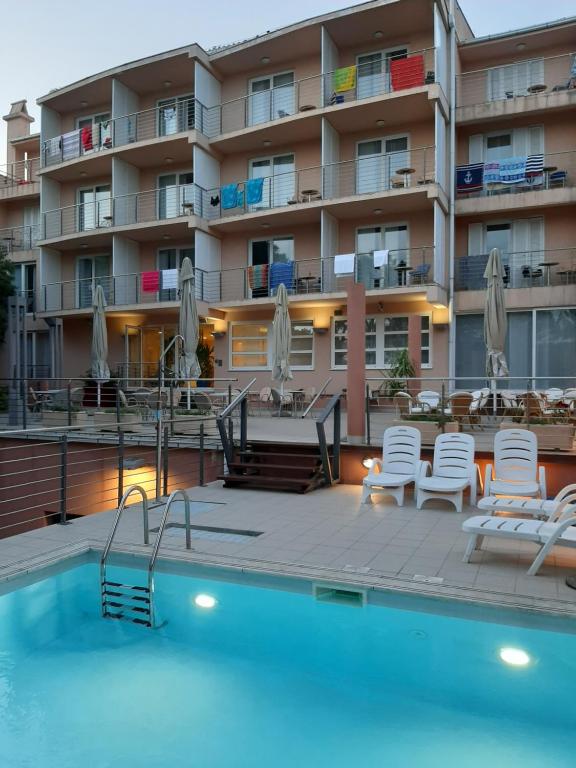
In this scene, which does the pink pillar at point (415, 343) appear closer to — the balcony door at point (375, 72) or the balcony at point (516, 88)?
the balcony at point (516, 88)

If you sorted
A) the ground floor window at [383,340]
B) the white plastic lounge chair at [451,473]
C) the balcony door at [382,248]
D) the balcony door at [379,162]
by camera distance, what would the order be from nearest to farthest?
1. the white plastic lounge chair at [451,473]
2. the balcony door at [382,248]
3. the ground floor window at [383,340]
4. the balcony door at [379,162]

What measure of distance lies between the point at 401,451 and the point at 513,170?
1189 centimetres

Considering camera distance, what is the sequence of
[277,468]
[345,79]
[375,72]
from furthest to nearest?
[375,72]
[345,79]
[277,468]

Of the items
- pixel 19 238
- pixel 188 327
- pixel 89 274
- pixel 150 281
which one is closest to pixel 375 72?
pixel 150 281

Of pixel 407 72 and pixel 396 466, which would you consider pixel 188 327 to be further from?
pixel 407 72

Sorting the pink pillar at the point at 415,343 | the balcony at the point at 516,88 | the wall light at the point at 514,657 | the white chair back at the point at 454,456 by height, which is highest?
the balcony at the point at 516,88

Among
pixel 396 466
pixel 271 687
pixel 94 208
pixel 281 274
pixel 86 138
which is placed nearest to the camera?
pixel 271 687

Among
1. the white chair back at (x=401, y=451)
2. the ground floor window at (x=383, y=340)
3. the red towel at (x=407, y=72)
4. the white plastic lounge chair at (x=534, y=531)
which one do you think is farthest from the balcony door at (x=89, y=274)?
the white plastic lounge chair at (x=534, y=531)

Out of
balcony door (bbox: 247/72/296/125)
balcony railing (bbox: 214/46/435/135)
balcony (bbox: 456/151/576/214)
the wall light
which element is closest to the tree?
balcony railing (bbox: 214/46/435/135)

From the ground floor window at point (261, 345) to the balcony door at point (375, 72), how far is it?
23.7 ft

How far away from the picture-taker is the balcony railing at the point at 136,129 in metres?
20.8

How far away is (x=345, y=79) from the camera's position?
18203 mm

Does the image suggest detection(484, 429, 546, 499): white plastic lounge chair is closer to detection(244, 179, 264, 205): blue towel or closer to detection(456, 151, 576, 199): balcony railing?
detection(456, 151, 576, 199): balcony railing

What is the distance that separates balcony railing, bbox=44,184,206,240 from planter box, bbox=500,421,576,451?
14.3m
